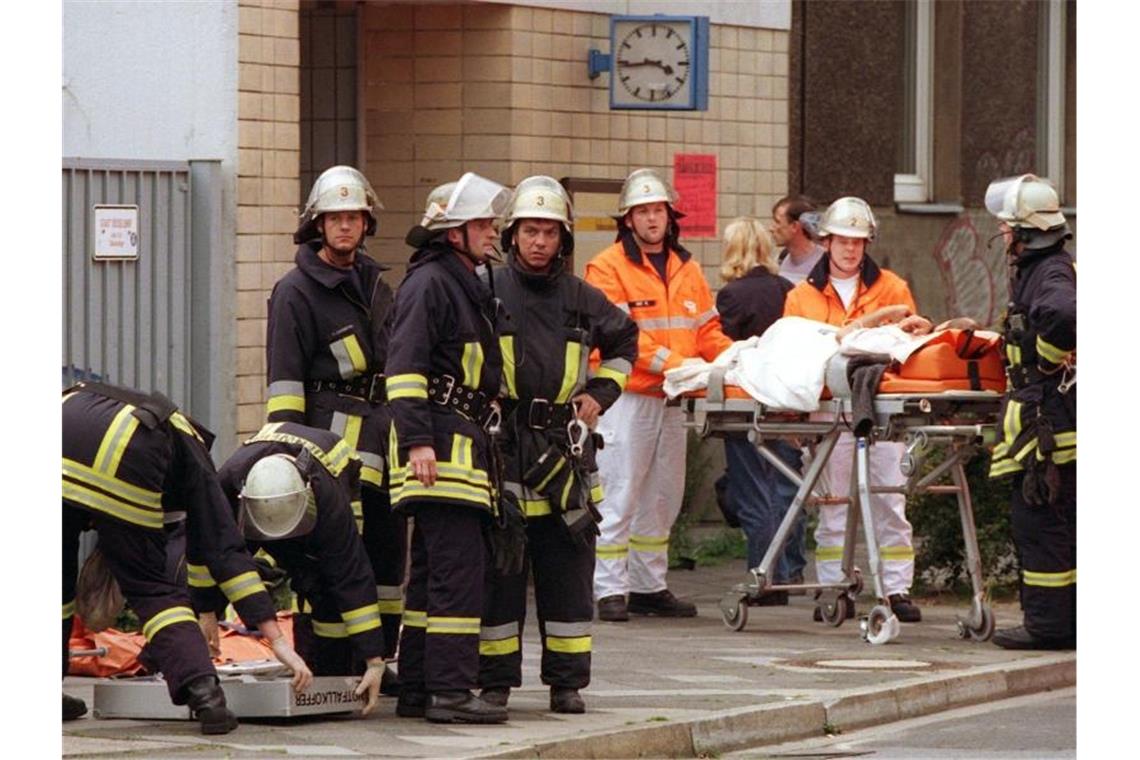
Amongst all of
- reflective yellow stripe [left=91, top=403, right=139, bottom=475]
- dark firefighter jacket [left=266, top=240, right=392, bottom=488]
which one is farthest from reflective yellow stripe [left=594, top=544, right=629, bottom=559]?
reflective yellow stripe [left=91, top=403, right=139, bottom=475]

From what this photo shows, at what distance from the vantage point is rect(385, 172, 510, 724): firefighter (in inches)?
378

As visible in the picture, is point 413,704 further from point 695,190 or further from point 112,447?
point 695,190

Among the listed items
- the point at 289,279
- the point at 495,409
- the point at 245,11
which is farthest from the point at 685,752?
the point at 245,11

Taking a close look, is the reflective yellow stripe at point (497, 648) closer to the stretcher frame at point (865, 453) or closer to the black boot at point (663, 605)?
the stretcher frame at point (865, 453)

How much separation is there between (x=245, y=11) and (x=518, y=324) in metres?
4.56

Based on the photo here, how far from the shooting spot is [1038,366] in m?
12.1

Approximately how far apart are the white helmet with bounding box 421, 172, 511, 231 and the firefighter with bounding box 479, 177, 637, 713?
0.98 ft

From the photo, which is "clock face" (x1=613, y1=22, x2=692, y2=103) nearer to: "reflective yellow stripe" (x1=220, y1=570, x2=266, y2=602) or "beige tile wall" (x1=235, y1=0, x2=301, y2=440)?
"beige tile wall" (x1=235, y1=0, x2=301, y2=440)

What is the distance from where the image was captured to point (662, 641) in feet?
41.4

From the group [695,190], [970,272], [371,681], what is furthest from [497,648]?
[970,272]

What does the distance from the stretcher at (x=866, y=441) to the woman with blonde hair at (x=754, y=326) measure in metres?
0.51

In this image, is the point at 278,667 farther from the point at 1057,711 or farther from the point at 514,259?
the point at 1057,711

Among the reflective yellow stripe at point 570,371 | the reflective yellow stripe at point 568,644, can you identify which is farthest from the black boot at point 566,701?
the reflective yellow stripe at point 570,371
